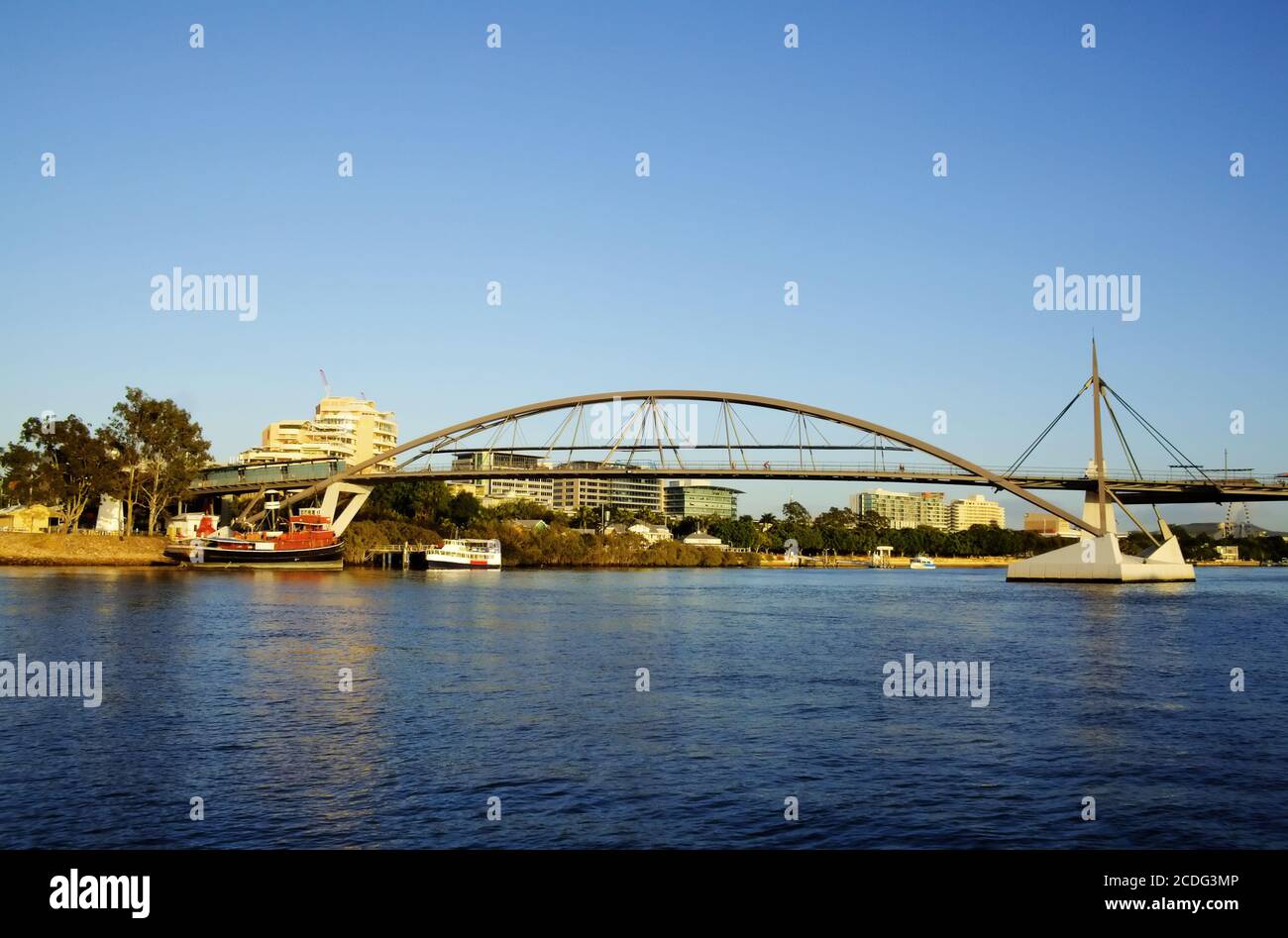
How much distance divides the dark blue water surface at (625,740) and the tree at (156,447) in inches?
2425

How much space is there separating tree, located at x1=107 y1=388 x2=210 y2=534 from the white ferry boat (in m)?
26.1

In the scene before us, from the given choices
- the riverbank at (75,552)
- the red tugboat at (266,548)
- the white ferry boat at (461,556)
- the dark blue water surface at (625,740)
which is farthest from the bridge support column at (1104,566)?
the riverbank at (75,552)

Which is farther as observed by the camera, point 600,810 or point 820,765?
point 820,765

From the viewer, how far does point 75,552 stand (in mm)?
94875

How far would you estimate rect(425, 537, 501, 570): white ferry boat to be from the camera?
11669 cm

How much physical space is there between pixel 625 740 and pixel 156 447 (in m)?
93.1

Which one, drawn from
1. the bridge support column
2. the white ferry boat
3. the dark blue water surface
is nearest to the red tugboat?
the white ferry boat

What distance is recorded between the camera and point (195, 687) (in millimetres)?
25844

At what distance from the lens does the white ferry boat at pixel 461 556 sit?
383 ft

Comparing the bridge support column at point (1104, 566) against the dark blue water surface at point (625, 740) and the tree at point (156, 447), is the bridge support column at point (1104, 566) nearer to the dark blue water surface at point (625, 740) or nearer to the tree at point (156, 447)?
the dark blue water surface at point (625, 740)
